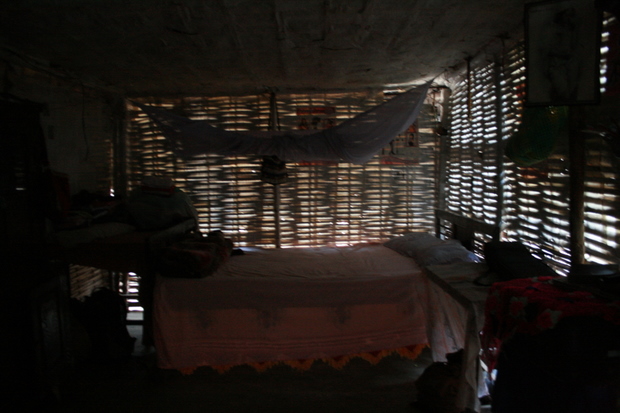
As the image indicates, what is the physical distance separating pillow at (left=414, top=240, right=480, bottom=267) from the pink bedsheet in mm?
282

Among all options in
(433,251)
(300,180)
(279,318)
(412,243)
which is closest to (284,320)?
(279,318)

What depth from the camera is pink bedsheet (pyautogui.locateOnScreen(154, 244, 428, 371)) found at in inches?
109

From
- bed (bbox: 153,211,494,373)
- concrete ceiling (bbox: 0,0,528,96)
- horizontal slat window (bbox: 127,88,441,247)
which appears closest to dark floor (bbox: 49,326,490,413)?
bed (bbox: 153,211,494,373)

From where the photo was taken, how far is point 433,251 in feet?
10.3

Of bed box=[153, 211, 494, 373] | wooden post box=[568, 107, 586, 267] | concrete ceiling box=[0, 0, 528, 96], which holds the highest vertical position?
concrete ceiling box=[0, 0, 528, 96]

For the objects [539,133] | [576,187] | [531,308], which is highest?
[539,133]

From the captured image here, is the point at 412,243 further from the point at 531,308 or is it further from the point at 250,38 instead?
the point at 250,38

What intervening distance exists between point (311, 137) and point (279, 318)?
1.54 m

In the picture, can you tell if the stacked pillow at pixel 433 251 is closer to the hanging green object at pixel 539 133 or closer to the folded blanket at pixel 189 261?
the hanging green object at pixel 539 133

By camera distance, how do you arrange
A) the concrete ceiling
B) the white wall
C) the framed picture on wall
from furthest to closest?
the white wall
the concrete ceiling
the framed picture on wall

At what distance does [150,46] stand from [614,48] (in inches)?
118

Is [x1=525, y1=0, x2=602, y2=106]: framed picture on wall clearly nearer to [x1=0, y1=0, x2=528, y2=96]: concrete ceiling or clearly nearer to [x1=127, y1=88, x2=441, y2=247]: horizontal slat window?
[x1=0, y1=0, x2=528, y2=96]: concrete ceiling

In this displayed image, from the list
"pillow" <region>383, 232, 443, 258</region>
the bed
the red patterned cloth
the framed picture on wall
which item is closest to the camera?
the red patterned cloth

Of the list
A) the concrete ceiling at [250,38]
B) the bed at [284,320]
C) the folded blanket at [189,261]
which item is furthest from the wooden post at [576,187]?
the folded blanket at [189,261]
